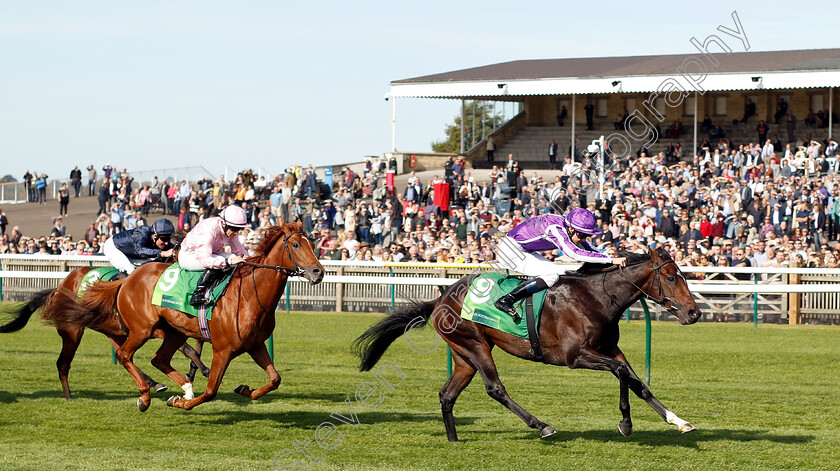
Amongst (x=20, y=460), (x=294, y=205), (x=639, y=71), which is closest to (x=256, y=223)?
(x=294, y=205)

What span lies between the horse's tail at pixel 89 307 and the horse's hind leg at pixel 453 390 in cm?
303

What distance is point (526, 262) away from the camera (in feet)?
→ 24.1

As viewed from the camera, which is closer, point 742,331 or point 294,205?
point 742,331

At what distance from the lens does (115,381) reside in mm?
9820

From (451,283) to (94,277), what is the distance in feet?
15.4

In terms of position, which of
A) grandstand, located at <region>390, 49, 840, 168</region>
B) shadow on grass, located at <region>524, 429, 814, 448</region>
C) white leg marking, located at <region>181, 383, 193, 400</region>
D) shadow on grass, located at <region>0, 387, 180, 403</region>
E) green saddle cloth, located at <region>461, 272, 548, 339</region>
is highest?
grandstand, located at <region>390, 49, 840, 168</region>

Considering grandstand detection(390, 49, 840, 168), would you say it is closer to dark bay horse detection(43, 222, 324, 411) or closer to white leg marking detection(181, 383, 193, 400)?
dark bay horse detection(43, 222, 324, 411)

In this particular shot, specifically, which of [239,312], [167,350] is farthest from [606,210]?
[239,312]

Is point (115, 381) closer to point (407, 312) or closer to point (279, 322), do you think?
point (407, 312)

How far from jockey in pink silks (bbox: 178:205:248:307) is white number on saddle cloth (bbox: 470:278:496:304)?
5.77 feet

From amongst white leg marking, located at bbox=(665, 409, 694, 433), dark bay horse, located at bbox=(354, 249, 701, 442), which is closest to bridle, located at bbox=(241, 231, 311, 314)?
dark bay horse, located at bbox=(354, 249, 701, 442)

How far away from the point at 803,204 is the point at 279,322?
905 cm

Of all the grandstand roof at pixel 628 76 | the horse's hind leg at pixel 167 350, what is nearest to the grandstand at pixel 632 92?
the grandstand roof at pixel 628 76

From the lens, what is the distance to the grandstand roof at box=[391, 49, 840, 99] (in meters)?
25.7
